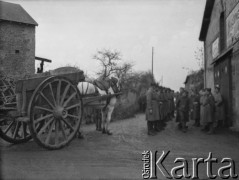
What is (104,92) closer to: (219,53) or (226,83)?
(226,83)

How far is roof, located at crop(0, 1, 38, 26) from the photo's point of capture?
30.4 metres

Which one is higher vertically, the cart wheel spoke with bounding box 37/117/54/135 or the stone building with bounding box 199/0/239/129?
the stone building with bounding box 199/0/239/129

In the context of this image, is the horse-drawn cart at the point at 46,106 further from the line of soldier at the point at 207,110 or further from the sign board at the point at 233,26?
the sign board at the point at 233,26

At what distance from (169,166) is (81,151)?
7.46 feet

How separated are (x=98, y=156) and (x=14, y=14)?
29.0 m

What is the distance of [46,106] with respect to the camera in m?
6.83

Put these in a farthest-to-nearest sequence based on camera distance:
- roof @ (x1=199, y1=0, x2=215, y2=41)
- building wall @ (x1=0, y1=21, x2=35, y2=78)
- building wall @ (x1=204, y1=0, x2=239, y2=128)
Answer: building wall @ (x1=0, y1=21, x2=35, y2=78), roof @ (x1=199, y1=0, x2=215, y2=41), building wall @ (x1=204, y1=0, x2=239, y2=128)

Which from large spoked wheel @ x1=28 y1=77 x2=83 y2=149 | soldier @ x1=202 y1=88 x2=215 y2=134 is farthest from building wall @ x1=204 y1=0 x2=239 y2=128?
large spoked wheel @ x1=28 y1=77 x2=83 y2=149

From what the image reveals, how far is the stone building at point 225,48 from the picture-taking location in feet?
38.3

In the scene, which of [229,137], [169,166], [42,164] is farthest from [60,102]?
[229,137]

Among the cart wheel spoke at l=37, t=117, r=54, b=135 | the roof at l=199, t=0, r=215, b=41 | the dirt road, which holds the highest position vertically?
the roof at l=199, t=0, r=215, b=41

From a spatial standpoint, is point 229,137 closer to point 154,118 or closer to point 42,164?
point 154,118

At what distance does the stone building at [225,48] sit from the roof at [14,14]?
20709 millimetres

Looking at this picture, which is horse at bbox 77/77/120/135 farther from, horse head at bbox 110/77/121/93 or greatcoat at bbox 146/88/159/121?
greatcoat at bbox 146/88/159/121
